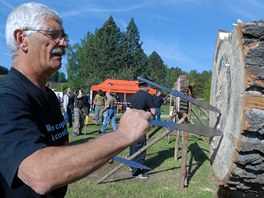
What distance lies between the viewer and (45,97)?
1808 millimetres

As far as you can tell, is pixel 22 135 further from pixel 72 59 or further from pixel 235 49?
pixel 72 59

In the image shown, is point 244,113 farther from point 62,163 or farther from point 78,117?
point 78,117

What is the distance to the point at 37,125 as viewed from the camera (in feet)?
5.02

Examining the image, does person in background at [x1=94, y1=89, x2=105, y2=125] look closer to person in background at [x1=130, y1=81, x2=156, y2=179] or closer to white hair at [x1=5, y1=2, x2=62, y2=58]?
person in background at [x1=130, y1=81, x2=156, y2=179]

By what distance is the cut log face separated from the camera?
2072 millimetres

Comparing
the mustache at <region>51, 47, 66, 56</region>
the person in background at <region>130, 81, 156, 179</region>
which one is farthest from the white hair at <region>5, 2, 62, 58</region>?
the person in background at <region>130, 81, 156, 179</region>

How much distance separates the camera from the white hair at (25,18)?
1612 millimetres

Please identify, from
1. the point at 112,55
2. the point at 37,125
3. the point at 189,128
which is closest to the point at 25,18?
the point at 37,125

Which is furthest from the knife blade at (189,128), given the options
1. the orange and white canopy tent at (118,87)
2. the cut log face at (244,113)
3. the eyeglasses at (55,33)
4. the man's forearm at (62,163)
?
the orange and white canopy tent at (118,87)

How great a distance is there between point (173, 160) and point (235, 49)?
236 inches

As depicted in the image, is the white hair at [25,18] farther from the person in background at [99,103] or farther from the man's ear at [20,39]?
the person in background at [99,103]

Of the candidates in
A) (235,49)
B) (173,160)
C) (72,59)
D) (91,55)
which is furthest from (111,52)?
(235,49)

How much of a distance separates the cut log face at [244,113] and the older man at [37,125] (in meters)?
0.98

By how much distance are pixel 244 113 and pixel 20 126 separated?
1382mm
